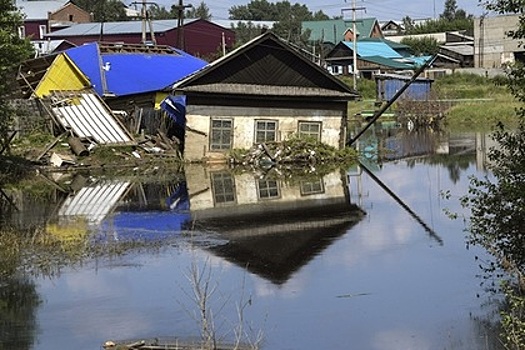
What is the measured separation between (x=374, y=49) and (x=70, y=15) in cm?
2987

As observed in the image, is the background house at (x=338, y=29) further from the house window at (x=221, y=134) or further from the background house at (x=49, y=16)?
the house window at (x=221, y=134)

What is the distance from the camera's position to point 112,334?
8.66 metres

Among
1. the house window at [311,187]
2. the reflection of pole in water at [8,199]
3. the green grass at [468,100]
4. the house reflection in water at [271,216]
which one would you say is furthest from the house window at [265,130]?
the green grass at [468,100]

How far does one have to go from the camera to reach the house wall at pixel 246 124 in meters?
25.6

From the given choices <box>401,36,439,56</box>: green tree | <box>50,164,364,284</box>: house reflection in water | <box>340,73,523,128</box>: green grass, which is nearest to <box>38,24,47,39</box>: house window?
<box>401,36,439,56</box>: green tree

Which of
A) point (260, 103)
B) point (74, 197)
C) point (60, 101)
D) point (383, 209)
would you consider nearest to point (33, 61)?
point (60, 101)

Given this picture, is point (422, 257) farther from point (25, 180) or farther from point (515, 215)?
point (25, 180)

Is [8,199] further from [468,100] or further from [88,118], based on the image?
[468,100]

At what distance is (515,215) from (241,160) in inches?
656

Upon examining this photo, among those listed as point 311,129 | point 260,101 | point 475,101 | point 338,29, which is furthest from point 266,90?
point 338,29

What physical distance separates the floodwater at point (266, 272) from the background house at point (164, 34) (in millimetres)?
47952

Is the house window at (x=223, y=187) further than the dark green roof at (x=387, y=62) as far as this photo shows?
No

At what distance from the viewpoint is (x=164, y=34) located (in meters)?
68.6

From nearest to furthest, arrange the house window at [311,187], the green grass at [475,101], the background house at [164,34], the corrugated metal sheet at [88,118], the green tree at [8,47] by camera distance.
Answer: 1. the green tree at [8,47]
2. the house window at [311,187]
3. the corrugated metal sheet at [88,118]
4. the green grass at [475,101]
5. the background house at [164,34]
